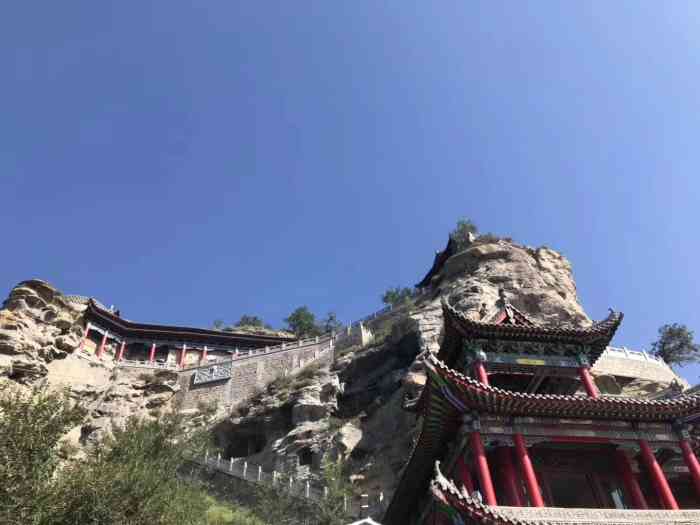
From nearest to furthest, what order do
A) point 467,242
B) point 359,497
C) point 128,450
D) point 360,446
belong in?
point 128,450
point 359,497
point 360,446
point 467,242

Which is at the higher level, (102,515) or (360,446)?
(360,446)

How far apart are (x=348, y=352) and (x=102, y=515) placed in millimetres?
28329

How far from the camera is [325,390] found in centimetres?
3778

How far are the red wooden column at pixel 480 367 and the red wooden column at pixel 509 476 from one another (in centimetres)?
248

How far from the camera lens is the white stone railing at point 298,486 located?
2421 cm

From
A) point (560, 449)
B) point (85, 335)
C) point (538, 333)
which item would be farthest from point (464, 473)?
point (85, 335)

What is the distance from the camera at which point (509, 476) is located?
14.6 meters

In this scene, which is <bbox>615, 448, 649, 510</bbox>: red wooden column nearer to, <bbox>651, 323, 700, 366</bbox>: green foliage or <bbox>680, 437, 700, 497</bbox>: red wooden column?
<bbox>680, 437, 700, 497</bbox>: red wooden column

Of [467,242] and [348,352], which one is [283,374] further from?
[467,242]

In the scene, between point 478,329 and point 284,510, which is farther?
point 284,510

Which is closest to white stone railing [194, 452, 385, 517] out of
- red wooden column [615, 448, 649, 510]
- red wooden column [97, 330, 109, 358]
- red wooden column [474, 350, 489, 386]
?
red wooden column [474, 350, 489, 386]

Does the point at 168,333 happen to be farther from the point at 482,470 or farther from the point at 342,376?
the point at 482,470

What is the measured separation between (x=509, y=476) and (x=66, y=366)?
40483 mm

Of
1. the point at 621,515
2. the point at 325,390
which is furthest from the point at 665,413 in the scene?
the point at 325,390
